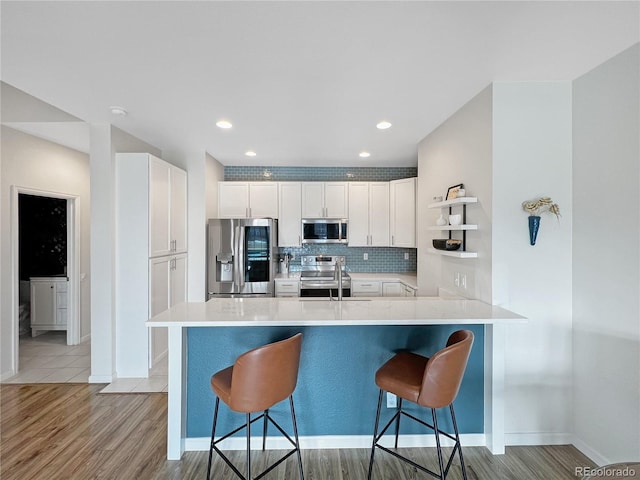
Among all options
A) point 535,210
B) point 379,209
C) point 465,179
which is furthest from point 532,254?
point 379,209

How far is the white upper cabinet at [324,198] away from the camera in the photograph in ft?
14.5

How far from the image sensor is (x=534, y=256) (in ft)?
7.01

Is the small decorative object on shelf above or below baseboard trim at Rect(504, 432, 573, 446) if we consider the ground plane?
above

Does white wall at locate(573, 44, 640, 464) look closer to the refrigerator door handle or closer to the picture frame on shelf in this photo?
the picture frame on shelf

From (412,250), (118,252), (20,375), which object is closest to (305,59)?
(118,252)

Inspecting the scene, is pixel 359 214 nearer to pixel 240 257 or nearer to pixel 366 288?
pixel 366 288

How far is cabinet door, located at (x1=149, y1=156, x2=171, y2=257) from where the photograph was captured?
3.10m

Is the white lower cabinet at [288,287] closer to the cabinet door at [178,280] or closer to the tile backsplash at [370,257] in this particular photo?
the tile backsplash at [370,257]

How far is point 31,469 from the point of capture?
192 centimetres

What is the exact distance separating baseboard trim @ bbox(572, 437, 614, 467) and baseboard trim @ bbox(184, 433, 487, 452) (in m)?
0.60

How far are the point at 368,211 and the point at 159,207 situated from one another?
8.73 ft

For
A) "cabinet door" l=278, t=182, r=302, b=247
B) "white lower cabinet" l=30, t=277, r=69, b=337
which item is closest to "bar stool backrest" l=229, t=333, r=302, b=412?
"cabinet door" l=278, t=182, r=302, b=247

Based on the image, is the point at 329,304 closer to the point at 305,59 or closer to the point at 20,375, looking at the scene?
the point at 305,59

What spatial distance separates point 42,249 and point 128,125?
2.85 meters
